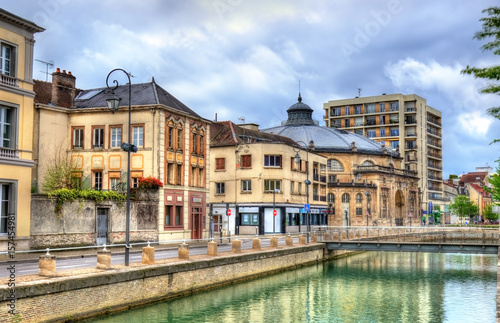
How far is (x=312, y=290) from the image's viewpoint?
3369 centimetres

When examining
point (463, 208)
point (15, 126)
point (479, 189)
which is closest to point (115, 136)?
point (15, 126)

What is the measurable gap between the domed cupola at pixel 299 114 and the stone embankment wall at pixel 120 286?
82.1m

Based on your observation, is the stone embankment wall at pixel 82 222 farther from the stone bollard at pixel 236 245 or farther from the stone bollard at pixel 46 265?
the stone bollard at pixel 46 265

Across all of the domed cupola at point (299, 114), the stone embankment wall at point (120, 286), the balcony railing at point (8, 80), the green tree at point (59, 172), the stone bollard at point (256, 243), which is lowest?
the stone embankment wall at point (120, 286)

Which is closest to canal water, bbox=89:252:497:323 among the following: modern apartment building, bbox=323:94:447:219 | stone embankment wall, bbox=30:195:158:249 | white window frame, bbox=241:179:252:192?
stone embankment wall, bbox=30:195:158:249

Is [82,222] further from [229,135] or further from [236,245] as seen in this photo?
[229,135]

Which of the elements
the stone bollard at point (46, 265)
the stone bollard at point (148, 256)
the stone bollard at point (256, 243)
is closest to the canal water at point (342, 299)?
the stone bollard at point (148, 256)

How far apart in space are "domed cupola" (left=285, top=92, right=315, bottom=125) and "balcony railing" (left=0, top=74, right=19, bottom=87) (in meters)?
87.5

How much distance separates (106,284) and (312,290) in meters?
14.7

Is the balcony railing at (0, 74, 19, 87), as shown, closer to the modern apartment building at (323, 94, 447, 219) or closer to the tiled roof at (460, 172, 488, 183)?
the modern apartment building at (323, 94, 447, 219)

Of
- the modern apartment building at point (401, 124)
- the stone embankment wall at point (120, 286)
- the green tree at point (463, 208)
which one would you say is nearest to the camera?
the stone embankment wall at point (120, 286)

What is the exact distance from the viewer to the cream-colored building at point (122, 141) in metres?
45.5

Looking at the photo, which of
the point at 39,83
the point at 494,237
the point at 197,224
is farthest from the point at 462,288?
the point at 494,237

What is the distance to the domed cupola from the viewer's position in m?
117
